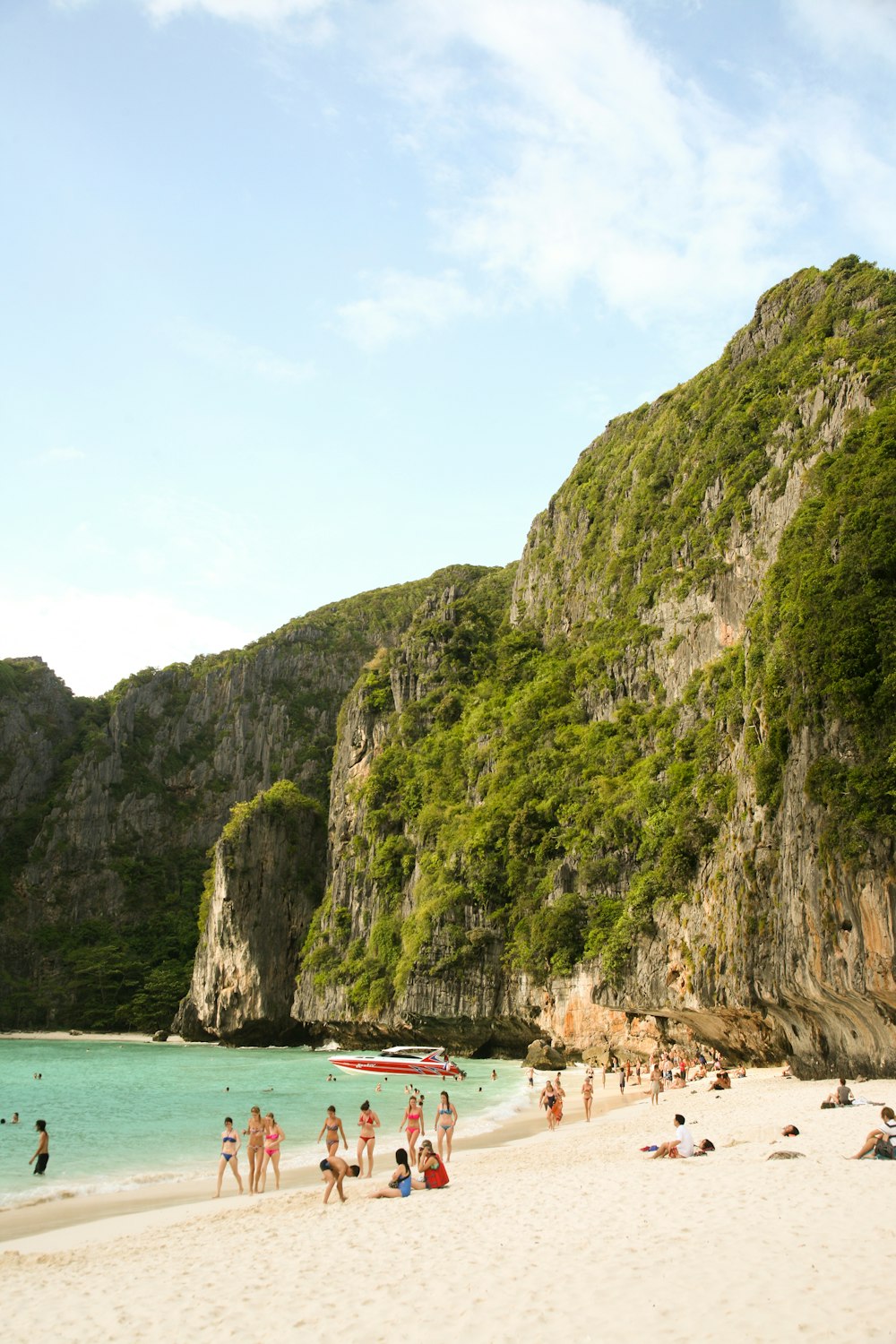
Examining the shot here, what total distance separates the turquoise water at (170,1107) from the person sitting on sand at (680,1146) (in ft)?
22.6

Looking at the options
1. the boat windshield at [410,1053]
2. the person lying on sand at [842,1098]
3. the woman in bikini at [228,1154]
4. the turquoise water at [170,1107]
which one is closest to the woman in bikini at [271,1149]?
the woman in bikini at [228,1154]

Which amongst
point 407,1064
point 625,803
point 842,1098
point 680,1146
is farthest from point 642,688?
point 680,1146

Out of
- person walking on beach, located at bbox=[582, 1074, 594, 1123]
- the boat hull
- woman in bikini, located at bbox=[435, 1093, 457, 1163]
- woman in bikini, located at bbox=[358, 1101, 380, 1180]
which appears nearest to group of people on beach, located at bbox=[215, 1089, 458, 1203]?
woman in bikini, located at bbox=[358, 1101, 380, 1180]

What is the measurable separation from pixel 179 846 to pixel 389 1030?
Result: 163ft

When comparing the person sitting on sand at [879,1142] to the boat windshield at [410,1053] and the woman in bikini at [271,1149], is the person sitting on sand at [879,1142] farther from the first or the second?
the boat windshield at [410,1053]

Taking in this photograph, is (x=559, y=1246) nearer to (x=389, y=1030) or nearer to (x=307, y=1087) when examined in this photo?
(x=307, y=1087)

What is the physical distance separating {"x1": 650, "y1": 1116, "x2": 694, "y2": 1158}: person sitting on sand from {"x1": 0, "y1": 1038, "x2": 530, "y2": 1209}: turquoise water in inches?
271

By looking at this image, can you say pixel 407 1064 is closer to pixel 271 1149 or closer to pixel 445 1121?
pixel 445 1121

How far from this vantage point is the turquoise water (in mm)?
17766

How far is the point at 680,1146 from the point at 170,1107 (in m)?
18.7

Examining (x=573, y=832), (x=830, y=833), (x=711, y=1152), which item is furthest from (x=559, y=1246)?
(x=573, y=832)

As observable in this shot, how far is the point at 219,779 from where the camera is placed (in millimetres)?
99938

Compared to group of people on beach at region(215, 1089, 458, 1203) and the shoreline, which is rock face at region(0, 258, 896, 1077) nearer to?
group of people on beach at region(215, 1089, 458, 1203)

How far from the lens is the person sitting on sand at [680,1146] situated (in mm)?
14395
